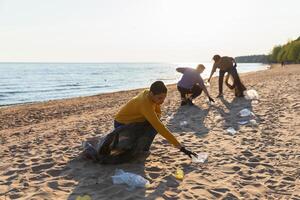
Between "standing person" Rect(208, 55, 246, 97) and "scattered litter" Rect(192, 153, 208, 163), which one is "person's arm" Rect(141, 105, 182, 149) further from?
"standing person" Rect(208, 55, 246, 97)

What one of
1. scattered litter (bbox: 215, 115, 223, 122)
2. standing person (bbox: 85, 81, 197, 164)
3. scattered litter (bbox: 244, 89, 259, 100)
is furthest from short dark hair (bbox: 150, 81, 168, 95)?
scattered litter (bbox: 244, 89, 259, 100)

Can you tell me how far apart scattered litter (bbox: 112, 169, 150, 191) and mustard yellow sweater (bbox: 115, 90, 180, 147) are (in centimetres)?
68

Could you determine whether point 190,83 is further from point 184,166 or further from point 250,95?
point 184,166

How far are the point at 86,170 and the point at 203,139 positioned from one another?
8.80 ft

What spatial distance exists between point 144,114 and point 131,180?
925 mm

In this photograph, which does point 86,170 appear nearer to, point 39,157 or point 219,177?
point 39,157

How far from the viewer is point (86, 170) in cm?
541

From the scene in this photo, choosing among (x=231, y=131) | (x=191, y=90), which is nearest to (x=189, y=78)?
(x=191, y=90)

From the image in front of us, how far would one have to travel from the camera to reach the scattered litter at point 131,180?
476 cm

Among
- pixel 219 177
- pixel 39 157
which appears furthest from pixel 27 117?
pixel 219 177

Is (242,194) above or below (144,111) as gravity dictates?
below

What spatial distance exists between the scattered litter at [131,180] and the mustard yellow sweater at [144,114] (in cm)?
68

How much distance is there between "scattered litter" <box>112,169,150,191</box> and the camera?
4.76 m

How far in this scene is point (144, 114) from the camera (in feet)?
16.9
